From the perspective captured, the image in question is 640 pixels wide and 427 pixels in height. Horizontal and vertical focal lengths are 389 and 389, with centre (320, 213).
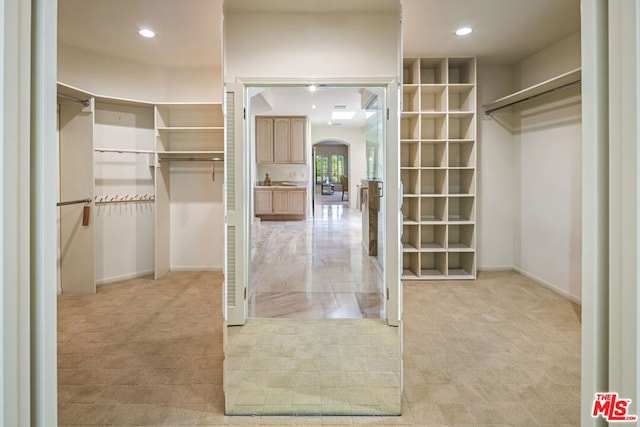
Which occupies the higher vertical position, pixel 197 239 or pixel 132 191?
pixel 132 191

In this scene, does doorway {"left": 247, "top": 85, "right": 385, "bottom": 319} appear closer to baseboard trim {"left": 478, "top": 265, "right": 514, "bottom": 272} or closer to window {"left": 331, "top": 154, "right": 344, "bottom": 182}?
baseboard trim {"left": 478, "top": 265, "right": 514, "bottom": 272}

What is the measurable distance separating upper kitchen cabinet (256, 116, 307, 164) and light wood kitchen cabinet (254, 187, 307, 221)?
2.35 ft

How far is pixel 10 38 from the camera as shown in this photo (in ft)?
1.91

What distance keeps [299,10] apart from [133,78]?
2917 millimetres

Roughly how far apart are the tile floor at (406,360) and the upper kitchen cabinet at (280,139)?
549cm

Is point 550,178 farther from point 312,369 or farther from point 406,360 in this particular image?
point 312,369

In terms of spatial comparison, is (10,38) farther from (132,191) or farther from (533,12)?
(132,191)

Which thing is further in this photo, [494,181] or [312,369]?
[494,181]

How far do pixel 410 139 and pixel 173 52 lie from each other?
2.77 m

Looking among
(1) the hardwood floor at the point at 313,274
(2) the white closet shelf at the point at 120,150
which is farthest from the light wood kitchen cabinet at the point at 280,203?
(2) the white closet shelf at the point at 120,150

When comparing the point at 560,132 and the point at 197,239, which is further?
the point at 197,239

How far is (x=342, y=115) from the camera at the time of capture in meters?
8.74

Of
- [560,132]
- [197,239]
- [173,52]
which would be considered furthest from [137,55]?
[560,132]

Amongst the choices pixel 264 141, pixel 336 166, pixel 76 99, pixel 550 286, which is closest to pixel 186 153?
pixel 76 99
